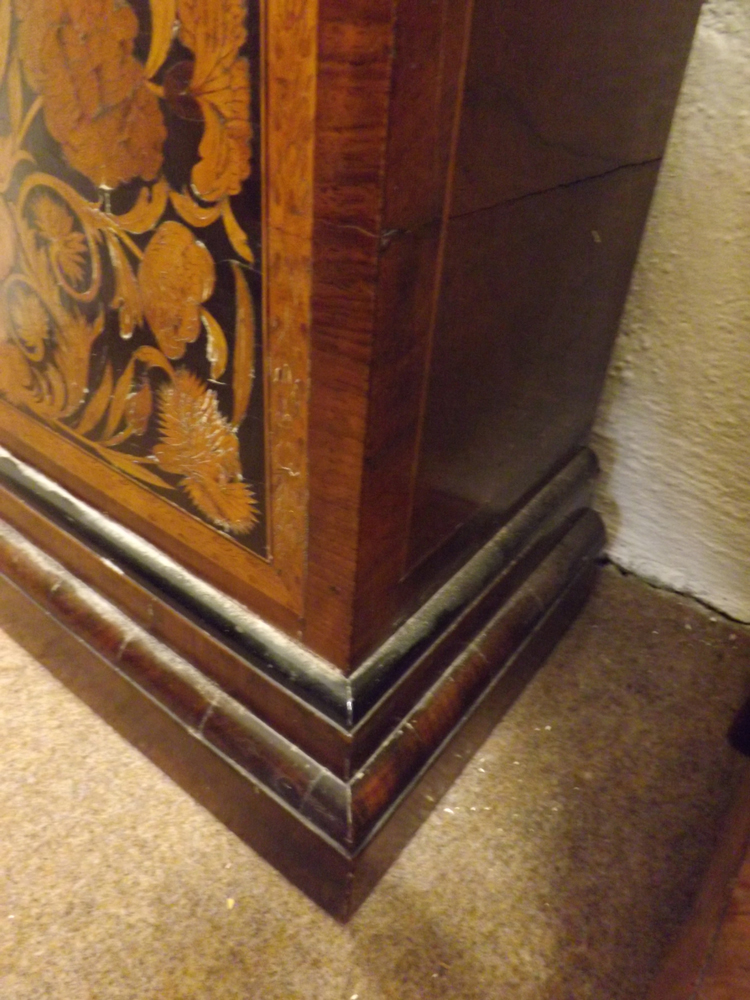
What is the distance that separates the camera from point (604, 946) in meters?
0.66

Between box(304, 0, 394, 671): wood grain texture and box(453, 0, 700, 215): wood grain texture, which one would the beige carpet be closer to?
box(304, 0, 394, 671): wood grain texture

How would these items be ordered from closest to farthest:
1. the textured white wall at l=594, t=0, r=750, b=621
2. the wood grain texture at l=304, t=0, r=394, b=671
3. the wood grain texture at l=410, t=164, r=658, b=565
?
the wood grain texture at l=304, t=0, r=394, b=671, the wood grain texture at l=410, t=164, r=658, b=565, the textured white wall at l=594, t=0, r=750, b=621

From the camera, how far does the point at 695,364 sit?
875 mm

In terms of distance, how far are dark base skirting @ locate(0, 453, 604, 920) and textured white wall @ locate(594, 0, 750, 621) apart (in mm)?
137

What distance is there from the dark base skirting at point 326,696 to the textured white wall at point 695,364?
0.45 ft

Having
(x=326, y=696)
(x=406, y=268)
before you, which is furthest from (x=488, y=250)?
(x=326, y=696)

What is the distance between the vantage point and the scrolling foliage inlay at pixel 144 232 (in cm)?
44

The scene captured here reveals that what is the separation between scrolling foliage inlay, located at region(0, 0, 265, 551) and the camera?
44 centimetres

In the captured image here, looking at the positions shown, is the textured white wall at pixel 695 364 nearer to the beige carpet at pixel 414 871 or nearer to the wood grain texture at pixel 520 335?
the wood grain texture at pixel 520 335

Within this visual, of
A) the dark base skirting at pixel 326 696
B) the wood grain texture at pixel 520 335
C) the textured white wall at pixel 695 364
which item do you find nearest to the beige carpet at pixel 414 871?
the dark base skirting at pixel 326 696

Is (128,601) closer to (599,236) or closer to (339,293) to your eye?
(339,293)

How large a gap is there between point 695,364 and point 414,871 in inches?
25.1

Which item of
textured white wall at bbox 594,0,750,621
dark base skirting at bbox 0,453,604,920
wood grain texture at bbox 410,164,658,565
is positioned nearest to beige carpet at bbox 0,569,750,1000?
dark base skirting at bbox 0,453,604,920

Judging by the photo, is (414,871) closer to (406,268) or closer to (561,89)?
(406,268)
